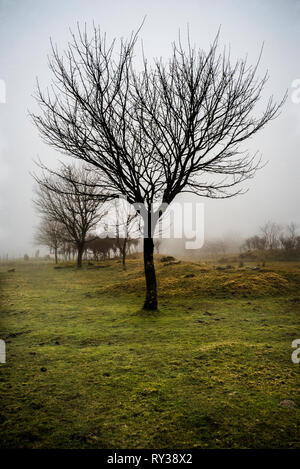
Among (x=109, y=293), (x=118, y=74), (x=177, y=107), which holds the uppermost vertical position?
(x=118, y=74)

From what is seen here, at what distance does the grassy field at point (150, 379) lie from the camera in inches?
84.2

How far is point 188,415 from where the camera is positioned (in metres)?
2.40

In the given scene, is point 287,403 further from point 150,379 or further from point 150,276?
point 150,276

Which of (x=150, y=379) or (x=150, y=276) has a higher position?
(x=150, y=276)

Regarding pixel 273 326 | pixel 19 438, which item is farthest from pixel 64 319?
pixel 273 326

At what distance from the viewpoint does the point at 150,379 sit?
3.21 m

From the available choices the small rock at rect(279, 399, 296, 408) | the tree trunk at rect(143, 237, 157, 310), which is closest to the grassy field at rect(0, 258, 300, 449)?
the small rock at rect(279, 399, 296, 408)

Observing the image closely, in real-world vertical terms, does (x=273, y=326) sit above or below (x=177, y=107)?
below

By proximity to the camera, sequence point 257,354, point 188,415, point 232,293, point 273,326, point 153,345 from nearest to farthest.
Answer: point 188,415, point 257,354, point 153,345, point 273,326, point 232,293

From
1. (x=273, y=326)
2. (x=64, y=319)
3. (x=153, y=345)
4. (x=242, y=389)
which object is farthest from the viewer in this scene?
(x=64, y=319)

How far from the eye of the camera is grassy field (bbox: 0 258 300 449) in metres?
2.14

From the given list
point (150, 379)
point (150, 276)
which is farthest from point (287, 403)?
point (150, 276)
